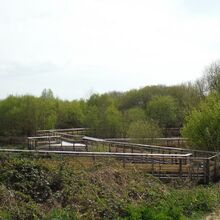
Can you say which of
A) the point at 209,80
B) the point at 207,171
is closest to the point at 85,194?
the point at 207,171

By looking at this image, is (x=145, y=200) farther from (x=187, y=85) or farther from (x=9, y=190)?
(x=187, y=85)

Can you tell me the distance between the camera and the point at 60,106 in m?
57.1

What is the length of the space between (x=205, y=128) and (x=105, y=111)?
21627 millimetres

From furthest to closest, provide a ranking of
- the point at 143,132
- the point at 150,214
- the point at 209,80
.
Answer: the point at 209,80 < the point at 143,132 < the point at 150,214

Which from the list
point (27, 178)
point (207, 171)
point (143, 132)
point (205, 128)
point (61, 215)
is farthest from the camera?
point (143, 132)

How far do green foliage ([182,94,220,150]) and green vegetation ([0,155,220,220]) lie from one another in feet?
25.0

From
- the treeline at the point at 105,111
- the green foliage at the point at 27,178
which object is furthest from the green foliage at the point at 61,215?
the treeline at the point at 105,111

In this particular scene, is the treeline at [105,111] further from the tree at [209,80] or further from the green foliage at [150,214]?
the green foliage at [150,214]

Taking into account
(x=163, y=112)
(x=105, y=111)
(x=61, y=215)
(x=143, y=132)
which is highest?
(x=105, y=111)

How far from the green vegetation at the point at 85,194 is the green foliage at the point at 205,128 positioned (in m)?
7.63

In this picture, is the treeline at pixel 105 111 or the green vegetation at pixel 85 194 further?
the treeline at pixel 105 111

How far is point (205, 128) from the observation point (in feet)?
74.4

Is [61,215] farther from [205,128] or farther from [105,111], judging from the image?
[105,111]

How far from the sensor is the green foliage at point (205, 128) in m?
22.6
